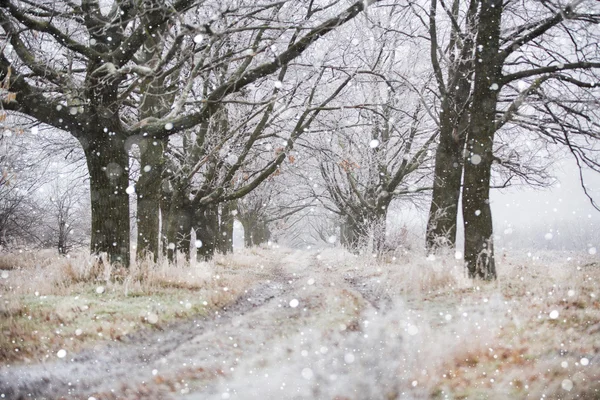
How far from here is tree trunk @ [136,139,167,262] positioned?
8.97 meters

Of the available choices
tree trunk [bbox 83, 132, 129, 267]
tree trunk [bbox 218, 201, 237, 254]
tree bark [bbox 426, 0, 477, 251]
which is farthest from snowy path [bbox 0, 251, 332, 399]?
tree trunk [bbox 218, 201, 237, 254]

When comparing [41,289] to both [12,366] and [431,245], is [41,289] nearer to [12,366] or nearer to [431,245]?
[12,366]

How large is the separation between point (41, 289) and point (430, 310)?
570 cm

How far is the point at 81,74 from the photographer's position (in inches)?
389

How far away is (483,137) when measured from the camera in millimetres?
6961

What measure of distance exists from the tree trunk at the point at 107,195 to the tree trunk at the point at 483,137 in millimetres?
6257

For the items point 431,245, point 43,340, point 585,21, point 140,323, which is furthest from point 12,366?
point 585,21

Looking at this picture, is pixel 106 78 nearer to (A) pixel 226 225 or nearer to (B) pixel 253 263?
(B) pixel 253 263

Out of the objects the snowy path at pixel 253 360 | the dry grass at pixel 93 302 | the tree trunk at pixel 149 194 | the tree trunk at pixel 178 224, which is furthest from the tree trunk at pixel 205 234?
the snowy path at pixel 253 360

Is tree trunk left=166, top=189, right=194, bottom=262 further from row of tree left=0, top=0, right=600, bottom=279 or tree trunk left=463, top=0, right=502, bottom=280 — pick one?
tree trunk left=463, top=0, right=502, bottom=280

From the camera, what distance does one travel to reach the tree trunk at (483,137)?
693 centimetres

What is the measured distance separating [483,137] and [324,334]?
4.59 meters

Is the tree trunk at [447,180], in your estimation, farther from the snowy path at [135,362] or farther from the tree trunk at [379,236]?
the snowy path at [135,362]

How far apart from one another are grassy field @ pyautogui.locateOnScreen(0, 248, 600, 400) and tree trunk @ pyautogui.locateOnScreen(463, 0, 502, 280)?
2.33 feet
